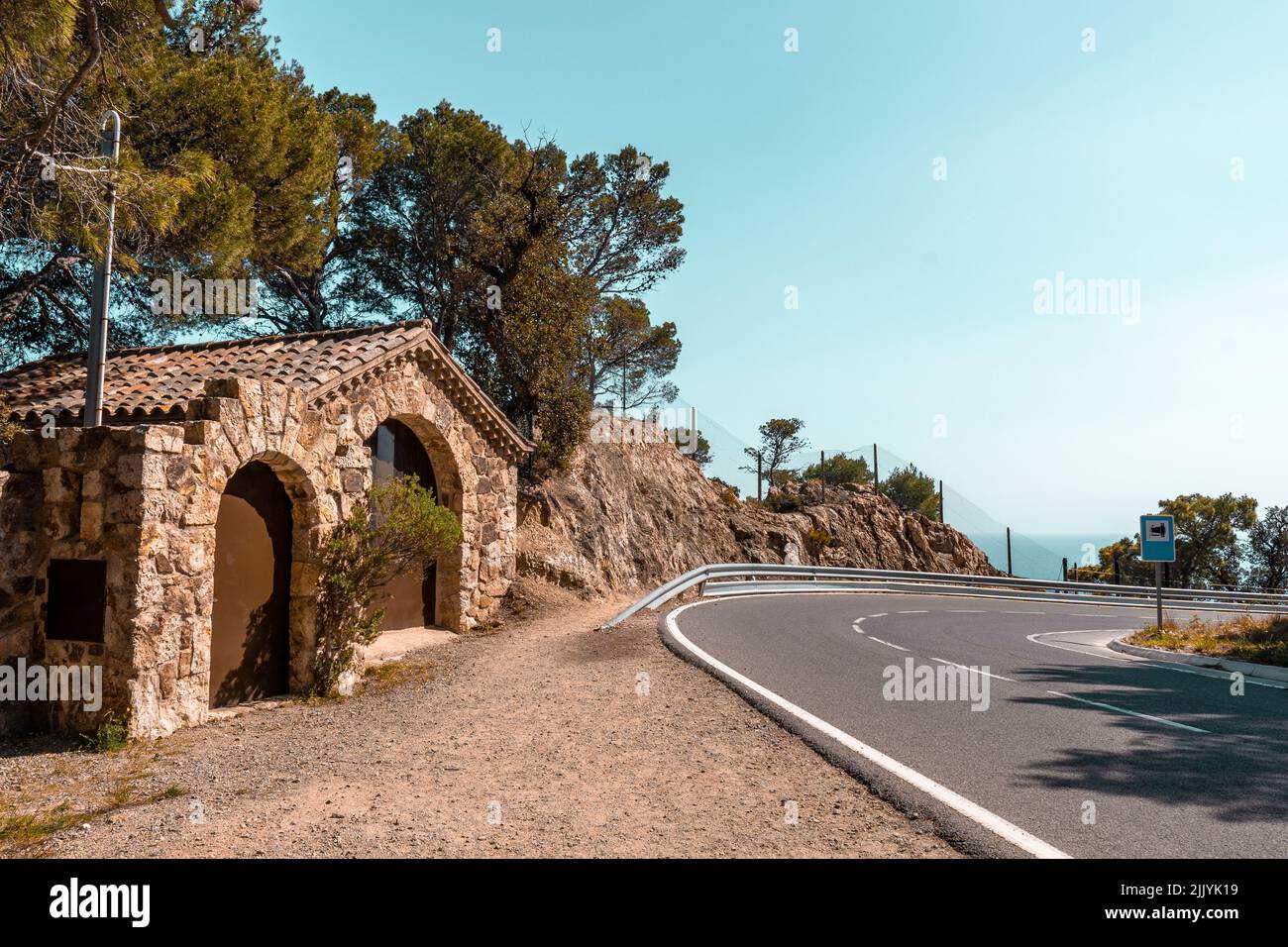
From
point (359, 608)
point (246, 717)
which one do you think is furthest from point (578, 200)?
point (246, 717)

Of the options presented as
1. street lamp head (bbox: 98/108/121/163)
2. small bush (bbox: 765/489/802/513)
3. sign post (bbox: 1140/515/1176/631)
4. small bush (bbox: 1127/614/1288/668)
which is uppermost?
street lamp head (bbox: 98/108/121/163)

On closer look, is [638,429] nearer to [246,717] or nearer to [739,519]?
[739,519]

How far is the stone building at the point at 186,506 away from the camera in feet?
24.8

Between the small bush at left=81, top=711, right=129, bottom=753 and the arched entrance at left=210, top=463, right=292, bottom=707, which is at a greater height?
the arched entrance at left=210, top=463, right=292, bottom=707

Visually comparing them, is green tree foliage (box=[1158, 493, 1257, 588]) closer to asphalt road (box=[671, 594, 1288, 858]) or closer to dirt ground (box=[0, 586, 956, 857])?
asphalt road (box=[671, 594, 1288, 858])

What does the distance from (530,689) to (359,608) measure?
2655 millimetres

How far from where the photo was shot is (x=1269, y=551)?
4378cm

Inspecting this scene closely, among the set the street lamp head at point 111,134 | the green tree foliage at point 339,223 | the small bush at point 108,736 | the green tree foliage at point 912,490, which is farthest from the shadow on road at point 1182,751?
the green tree foliage at point 912,490

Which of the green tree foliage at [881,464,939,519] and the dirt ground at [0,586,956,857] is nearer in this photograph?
the dirt ground at [0,586,956,857]

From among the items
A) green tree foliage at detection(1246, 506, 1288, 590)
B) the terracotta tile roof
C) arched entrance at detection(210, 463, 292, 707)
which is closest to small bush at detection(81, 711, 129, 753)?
arched entrance at detection(210, 463, 292, 707)

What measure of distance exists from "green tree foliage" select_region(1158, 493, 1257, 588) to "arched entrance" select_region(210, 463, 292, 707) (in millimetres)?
50004

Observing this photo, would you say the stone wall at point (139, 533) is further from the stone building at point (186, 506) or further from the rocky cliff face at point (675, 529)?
the rocky cliff face at point (675, 529)

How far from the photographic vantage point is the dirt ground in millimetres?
4719

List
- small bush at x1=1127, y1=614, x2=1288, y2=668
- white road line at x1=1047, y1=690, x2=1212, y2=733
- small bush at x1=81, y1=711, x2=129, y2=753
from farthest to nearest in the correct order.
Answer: small bush at x1=1127, y1=614, x2=1288, y2=668, white road line at x1=1047, y1=690, x2=1212, y2=733, small bush at x1=81, y1=711, x2=129, y2=753
